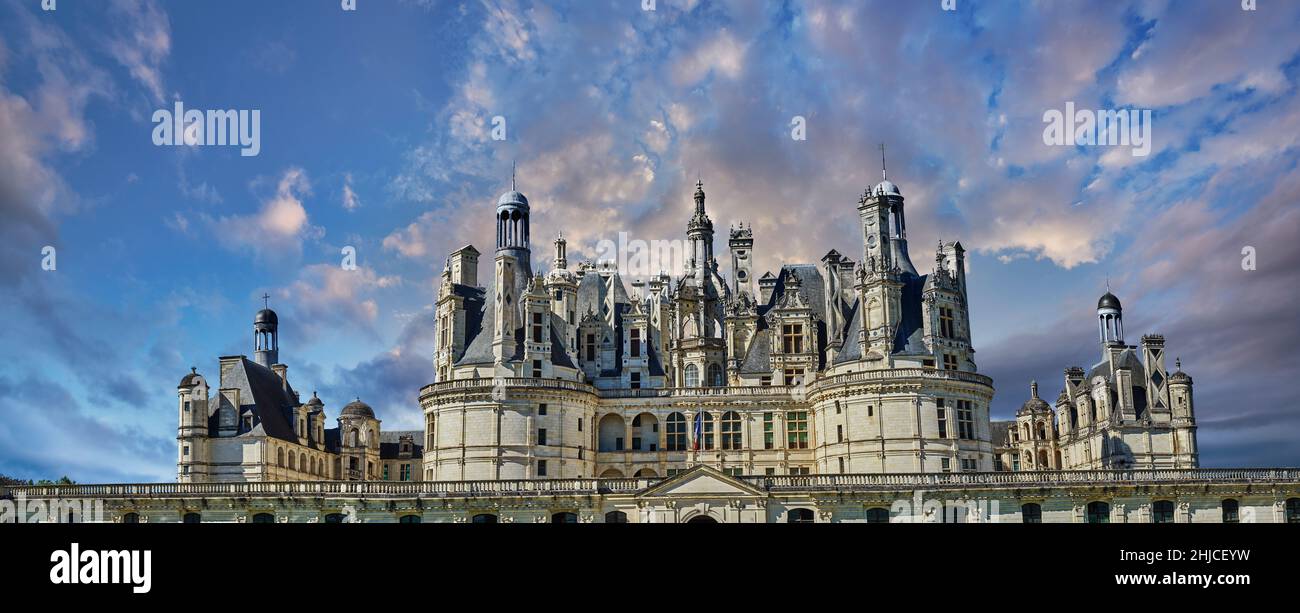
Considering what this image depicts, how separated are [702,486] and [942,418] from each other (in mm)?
14355

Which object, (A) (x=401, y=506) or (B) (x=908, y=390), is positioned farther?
(B) (x=908, y=390)

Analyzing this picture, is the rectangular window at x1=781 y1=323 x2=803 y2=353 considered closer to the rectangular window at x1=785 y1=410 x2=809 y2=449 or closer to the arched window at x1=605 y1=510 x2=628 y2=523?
the rectangular window at x1=785 y1=410 x2=809 y2=449

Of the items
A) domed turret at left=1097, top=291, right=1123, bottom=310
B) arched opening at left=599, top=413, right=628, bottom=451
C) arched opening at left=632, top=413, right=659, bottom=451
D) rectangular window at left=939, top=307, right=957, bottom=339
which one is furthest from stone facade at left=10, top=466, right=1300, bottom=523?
domed turret at left=1097, top=291, right=1123, bottom=310

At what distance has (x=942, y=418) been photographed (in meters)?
63.8

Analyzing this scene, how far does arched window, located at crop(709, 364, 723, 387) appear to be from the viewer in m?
72.1

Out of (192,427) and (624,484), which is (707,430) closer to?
(624,484)
